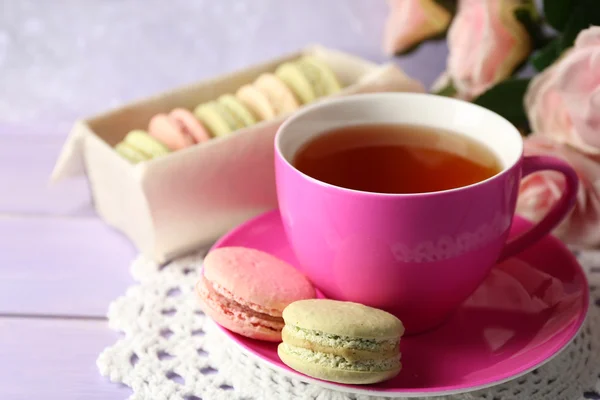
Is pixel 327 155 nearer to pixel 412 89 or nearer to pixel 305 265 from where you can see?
pixel 305 265

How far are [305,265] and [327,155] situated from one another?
0.14 m

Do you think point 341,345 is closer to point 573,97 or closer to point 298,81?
point 573,97

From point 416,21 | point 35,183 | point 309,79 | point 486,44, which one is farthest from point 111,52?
point 486,44

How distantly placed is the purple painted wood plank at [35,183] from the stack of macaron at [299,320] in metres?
0.39

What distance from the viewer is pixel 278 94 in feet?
3.34

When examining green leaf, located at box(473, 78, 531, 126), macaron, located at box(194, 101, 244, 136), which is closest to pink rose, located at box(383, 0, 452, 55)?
green leaf, located at box(473, 78, 531, 126)

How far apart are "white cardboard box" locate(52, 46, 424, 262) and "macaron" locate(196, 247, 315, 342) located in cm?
16

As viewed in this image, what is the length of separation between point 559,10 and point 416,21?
0.23m

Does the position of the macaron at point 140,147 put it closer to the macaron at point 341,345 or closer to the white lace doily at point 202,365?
the white lace doily at point 202,365

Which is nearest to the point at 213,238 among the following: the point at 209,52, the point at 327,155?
the point at 327,155


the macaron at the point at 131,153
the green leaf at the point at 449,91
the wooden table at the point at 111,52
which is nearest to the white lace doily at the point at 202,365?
the macaron at the point at 131,153

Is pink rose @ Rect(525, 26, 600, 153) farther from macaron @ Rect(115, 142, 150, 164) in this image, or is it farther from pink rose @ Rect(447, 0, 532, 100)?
macaron @ Rect(115, 142, 150, 164)

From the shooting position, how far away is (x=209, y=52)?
128cm

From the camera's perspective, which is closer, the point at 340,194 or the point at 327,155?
the point at 340,194
